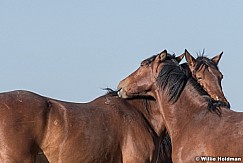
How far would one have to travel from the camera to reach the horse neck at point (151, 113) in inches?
379

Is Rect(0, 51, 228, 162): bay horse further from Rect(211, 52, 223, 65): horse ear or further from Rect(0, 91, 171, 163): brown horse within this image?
Rect(211, 52, 223, 65): horse ear

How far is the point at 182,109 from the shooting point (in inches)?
336

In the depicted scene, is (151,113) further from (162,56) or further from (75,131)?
(75,131)

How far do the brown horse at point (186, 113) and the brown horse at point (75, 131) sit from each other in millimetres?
538

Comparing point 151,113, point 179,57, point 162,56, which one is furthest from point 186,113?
point 179,57

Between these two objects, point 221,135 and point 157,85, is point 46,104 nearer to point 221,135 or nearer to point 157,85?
point 157,85

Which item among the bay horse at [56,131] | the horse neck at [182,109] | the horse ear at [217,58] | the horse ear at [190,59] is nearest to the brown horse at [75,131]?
the bay horse at [56,131]

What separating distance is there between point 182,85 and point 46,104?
190 centimetres

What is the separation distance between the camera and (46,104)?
866 centimetres

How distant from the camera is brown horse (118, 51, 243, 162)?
754 centimetres

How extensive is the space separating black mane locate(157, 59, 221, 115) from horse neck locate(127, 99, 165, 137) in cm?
86

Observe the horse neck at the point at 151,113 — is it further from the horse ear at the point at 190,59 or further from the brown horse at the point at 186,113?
the horse ear at the point at 190,59

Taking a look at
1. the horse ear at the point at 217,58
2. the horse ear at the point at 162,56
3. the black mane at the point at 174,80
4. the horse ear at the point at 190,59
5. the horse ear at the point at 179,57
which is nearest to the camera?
the black mane at the point at 174,80

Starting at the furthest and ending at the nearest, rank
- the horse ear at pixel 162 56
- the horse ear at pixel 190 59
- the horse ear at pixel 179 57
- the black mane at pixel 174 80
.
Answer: the horse ear at pixel 190 59 < the horse ear at pixel 179 57 < the horse ear at pixel 162 56 < the black mane at pixel 174 80
